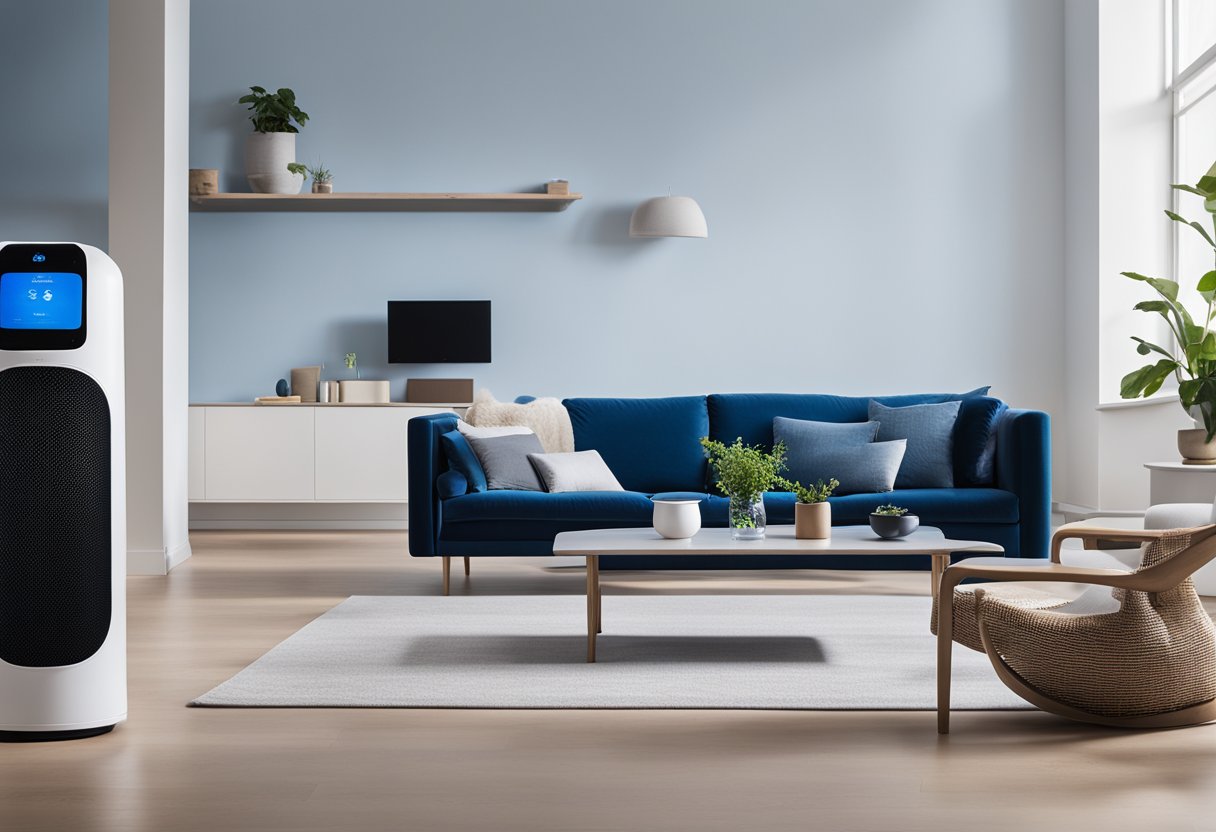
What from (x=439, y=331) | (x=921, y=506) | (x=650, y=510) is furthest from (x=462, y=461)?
(x=439, y=331)

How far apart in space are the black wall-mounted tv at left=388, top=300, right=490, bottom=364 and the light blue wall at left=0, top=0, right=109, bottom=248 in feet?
6.46

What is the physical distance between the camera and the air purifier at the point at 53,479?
2.64 meters

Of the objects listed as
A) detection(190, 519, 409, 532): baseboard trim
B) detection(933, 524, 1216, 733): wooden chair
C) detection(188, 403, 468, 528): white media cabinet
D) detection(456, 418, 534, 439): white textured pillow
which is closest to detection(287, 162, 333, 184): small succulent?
detection(188, 403, 468, 528): white media cabinet

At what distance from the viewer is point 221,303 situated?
7.46 m

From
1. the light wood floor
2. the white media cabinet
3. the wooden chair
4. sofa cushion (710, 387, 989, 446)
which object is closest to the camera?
the light wood floor

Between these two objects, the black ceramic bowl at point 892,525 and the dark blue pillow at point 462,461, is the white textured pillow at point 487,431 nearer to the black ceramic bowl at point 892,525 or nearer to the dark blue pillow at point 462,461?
the dark blue pillow at point 462,461

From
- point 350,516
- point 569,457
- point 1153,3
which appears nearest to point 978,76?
point 1153,3

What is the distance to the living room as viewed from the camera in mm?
2645

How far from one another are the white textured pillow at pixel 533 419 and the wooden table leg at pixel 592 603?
6.48ft

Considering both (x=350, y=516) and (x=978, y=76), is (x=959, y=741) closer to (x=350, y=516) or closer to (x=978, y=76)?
(x=350, y=516)

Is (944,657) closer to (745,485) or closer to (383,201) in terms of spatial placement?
(745,485)

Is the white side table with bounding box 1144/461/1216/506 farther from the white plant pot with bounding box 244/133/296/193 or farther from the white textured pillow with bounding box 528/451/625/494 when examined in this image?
the white plant pot with bounding box 244/133/296/193

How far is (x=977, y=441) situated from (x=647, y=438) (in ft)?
4.92

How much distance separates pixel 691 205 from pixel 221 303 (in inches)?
119
